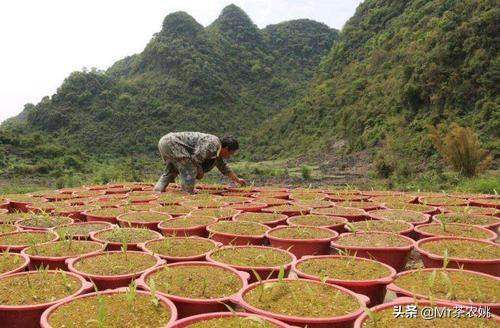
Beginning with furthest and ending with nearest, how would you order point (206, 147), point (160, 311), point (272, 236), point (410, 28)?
point (410, 28), point (206, 147), point (272, 236), point (160, 311)

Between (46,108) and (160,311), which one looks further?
(46,108)

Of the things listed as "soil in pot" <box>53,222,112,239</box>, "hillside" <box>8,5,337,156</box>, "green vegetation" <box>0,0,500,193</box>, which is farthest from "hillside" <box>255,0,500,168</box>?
"soil in pot" <box>53,222,112,239</box>

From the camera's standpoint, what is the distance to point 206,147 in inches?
207

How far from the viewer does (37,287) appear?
2.02 m

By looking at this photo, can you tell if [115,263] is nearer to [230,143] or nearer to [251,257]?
[251,257]

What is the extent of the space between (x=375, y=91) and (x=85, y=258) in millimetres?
19494

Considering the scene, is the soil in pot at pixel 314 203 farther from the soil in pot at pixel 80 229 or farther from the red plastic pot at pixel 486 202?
the soil in pot at pixel 80 229

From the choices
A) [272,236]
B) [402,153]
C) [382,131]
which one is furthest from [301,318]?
[382,131]

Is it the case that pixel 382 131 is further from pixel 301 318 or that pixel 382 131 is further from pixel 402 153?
pixel 301 318

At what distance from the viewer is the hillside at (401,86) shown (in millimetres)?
14891

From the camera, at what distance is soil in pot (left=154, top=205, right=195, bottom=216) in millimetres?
3957

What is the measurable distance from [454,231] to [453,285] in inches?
45.1

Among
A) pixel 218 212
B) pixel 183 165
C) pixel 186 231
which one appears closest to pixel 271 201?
pixel 218 212

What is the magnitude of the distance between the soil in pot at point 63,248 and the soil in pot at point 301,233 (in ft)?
3.66
